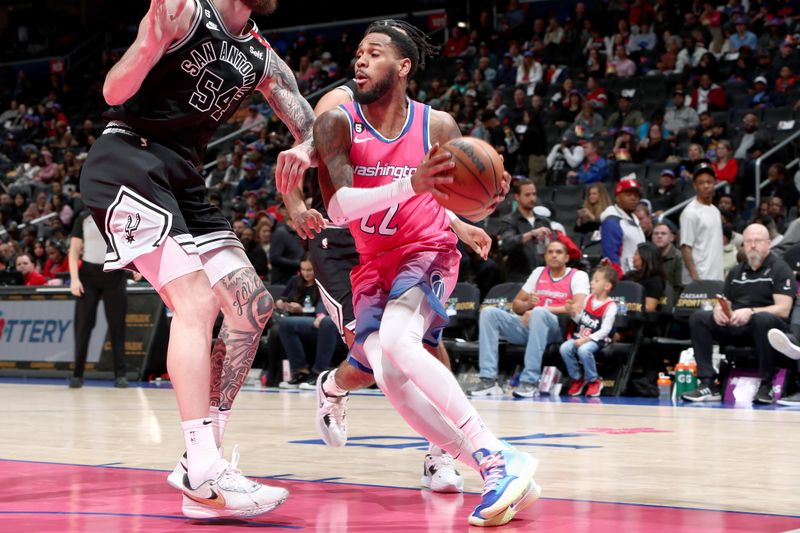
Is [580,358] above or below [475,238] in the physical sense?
below

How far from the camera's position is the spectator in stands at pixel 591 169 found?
13.6 m

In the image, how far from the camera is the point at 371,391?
10641 mm

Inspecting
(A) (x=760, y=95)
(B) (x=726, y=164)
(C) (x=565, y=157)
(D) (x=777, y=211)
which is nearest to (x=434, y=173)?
(D) (x=777, y=211)

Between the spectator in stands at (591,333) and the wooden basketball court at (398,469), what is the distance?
4.15 ft

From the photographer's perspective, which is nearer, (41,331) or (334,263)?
(334,263)

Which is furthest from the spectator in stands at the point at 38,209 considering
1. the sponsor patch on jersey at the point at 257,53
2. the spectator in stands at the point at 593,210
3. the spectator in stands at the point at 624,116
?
the sponsor patch on jersey at the point at 257,53

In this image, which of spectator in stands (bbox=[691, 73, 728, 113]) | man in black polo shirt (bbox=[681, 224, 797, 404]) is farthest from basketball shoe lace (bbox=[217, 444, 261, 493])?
spectator in stands (bbox=[691, 73, 728, 113])

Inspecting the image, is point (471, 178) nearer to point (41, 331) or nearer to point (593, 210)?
point (593, 210)

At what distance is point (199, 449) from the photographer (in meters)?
3.45

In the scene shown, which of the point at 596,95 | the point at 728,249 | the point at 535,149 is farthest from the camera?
the point at 596,95

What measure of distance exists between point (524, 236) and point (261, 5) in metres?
6.76

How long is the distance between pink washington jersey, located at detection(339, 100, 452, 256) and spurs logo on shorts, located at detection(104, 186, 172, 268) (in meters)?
0.79

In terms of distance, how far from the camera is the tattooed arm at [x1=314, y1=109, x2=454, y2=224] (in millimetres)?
3387

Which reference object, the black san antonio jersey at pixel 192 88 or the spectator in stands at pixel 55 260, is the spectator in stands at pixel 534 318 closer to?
the black san antonio jersey at pixel 192 88
